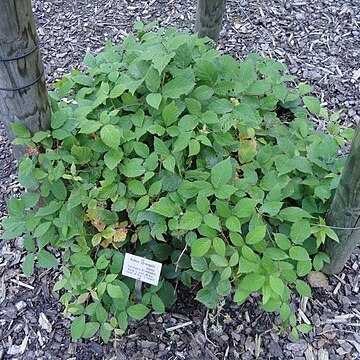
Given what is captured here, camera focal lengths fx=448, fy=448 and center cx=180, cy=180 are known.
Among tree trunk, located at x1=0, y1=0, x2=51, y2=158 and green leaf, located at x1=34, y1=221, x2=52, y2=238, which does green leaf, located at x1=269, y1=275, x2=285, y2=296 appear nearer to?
green leaf, located at x1=34, y1=221, x2=52, y2=238

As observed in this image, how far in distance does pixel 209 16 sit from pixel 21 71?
1.20 meters

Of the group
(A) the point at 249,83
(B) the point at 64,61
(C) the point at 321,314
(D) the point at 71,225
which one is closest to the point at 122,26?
(B) the point at 64,61

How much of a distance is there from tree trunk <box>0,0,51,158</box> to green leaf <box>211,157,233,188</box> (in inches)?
24.5

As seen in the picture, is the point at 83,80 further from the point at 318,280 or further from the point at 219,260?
the point at 318,280

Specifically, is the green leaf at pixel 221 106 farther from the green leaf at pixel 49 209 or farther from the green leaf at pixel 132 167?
the green leaf at pixel 49 209

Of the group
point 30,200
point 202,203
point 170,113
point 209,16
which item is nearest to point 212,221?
point 202,203

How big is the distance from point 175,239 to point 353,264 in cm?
81

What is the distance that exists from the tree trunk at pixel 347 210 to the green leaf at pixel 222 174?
0.40 m

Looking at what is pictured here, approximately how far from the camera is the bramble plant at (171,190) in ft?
4.62

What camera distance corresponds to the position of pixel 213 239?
1365 mm

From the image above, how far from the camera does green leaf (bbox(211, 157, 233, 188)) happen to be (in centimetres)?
141

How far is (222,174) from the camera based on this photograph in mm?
1415

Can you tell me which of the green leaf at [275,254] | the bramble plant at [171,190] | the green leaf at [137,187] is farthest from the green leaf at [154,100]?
the green leaf at [275,254]

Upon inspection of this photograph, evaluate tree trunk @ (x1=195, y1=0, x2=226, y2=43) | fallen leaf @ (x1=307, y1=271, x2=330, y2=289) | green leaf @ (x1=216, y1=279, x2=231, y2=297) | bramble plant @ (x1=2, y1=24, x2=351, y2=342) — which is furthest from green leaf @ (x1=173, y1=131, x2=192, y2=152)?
tree trunk @ (x1=195, y1=0, x2=226, y2=43)
